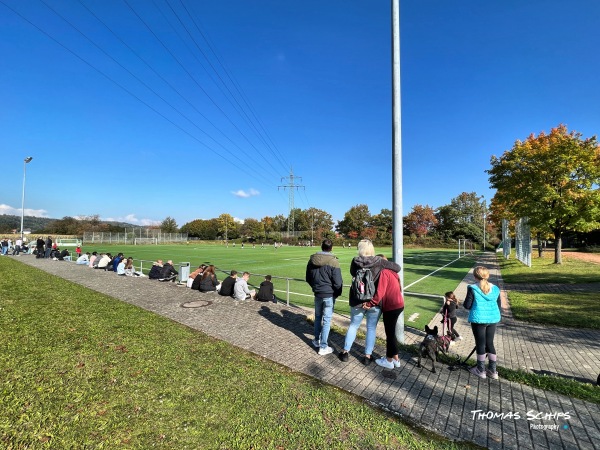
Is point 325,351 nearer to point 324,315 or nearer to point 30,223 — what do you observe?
point 324,315

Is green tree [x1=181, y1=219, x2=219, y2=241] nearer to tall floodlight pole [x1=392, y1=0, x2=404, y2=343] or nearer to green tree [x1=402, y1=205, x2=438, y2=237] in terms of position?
green tree [x1=402, y1=205, x2=438, y2=237]

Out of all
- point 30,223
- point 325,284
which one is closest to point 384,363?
point 325,284

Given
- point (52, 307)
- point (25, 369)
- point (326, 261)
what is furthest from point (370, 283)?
point (52, 307)

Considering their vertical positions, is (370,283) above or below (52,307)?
above

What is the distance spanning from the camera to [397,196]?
574 centimetres

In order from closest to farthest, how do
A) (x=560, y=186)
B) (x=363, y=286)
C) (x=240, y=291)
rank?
1. (x=363, y=286)
2. (x=240, y=291)
3. (x=560, y=186)

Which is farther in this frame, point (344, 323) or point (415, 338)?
point (344, 323)

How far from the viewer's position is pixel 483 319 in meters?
4.27

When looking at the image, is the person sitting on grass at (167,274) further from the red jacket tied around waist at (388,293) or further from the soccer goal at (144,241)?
the soccer goal at (144,241)

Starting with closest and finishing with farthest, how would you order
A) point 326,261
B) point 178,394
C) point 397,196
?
point 178,394
point 326,261
point 397,196

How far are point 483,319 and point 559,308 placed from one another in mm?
7548

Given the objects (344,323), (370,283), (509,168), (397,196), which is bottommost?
(344,323)

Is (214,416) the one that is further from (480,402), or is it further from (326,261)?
(480,402)

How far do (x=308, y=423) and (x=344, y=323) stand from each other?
178 inches
